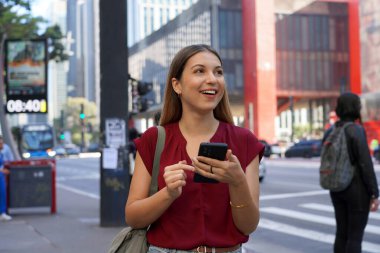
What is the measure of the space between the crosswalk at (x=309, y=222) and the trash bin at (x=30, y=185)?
15.2 ft

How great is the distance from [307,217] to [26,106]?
6.81 metres

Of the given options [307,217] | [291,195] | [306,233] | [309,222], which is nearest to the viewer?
[306,233]

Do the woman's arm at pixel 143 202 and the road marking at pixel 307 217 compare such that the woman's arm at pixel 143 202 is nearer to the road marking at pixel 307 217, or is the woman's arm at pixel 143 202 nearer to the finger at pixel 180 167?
the finger at pixel 180 167

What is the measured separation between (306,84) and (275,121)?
7.47 metres

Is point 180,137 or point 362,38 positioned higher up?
point 362,38

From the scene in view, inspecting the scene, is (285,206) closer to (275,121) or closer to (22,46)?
(22,46)

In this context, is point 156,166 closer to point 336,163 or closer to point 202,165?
point 202,165

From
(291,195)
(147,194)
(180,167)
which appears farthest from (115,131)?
(180,167)

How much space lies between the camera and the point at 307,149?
44875 mm

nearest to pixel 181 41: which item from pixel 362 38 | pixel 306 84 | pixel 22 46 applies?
pixel 306 84

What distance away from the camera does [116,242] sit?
258 cm

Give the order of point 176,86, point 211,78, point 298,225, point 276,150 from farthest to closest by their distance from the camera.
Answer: point 276,150, point 298,225, point 176,86, point 211,78

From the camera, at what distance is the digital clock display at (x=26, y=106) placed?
13.6m

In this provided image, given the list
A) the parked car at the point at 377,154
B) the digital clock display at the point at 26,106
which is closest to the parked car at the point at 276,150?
the parked car at the point at 377,154
